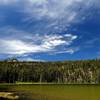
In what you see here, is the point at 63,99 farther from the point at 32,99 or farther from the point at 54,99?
the point at 32,99

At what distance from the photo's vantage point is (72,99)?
5691 cm

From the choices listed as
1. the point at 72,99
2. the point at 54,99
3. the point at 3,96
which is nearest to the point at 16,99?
the point at 3,96

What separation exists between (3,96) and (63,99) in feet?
41.6

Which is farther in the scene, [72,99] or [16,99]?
[72,99]

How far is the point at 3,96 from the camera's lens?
174 feet

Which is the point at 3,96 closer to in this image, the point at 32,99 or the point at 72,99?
the point at 32,99

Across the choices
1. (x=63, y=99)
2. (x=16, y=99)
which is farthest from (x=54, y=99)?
(x=16, y=99)

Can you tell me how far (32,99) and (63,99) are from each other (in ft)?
21.6

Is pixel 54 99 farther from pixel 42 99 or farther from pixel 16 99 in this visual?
pixel 16 99

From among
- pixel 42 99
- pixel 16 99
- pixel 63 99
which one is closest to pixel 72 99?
pixel 63 99

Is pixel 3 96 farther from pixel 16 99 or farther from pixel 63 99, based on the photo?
pixel 63 99

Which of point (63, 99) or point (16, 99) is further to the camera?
point (63, 99)

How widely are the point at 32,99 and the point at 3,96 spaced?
6.64 m

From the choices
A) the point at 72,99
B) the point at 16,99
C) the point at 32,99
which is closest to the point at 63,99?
the point at 72,99
